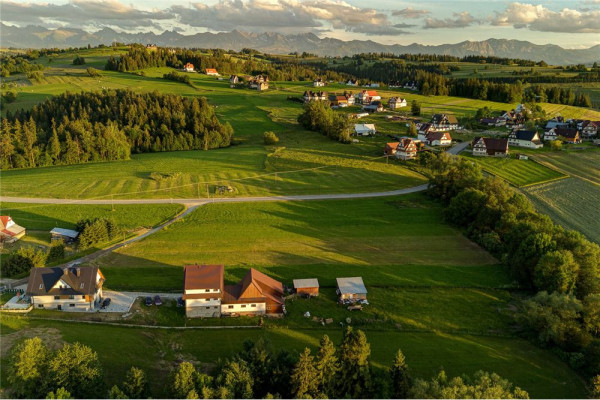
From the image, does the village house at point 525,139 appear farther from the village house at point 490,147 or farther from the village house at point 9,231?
the village house at point 9,231

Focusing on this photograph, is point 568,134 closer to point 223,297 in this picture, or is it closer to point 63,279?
point 223,297

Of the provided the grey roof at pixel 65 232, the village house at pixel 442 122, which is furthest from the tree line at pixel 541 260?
the grey roof at pixel 65 232

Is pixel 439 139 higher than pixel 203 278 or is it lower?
higher

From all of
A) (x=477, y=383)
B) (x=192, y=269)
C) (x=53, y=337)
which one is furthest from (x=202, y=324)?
(x=477, y=383)

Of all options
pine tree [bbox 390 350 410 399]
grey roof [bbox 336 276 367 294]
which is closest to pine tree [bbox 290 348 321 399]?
pine tree [bbox 390 350 410 399]

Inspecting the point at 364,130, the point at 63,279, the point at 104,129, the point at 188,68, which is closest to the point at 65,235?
the point at 63,279

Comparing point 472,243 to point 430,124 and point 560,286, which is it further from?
point 430,124

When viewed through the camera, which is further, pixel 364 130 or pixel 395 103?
pixel 395 103
